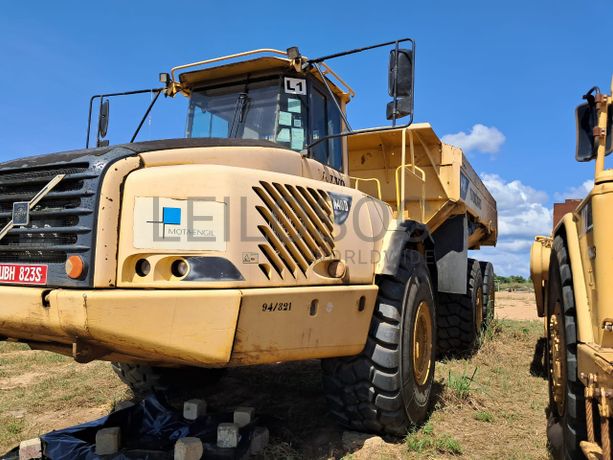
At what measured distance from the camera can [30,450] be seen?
3.55 meters

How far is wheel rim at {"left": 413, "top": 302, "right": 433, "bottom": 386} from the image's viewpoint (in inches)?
170

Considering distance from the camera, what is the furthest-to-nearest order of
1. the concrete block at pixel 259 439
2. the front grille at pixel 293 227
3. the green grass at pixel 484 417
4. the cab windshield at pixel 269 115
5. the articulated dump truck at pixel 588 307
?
1. the green grass at pixel 484 417
2. the cab windshield at pixel 269 115
3. the concrete block at pixel 259 439
4. the front grille at pixel 293 227
5. the articulated dump truck at pixel 588 307

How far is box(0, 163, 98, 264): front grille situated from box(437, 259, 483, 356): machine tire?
5235 millimetres

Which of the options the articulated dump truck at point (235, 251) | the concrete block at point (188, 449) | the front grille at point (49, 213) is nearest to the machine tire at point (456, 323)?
the articulated dump truck at point (235, 251)

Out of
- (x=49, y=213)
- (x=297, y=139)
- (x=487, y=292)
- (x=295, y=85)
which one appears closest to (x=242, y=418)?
(x=49, y=213)

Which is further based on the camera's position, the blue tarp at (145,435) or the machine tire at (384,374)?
the machine tire at (384,374)

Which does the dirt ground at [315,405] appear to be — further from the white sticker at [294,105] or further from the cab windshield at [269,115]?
the white sticker at [294,105]

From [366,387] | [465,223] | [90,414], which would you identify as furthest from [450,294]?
[90,414]

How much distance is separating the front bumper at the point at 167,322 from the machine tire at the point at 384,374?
701 mm

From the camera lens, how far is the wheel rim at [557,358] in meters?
3.46

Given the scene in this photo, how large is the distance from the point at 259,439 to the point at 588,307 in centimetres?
221

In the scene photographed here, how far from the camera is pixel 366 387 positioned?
3715mm

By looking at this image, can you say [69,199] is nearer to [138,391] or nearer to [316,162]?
[316,162]

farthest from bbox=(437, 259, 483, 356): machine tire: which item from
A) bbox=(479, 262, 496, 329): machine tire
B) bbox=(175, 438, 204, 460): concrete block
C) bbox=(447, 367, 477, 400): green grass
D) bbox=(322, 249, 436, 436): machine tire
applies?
bbox=(175, 438, 204, 460): concrete block
